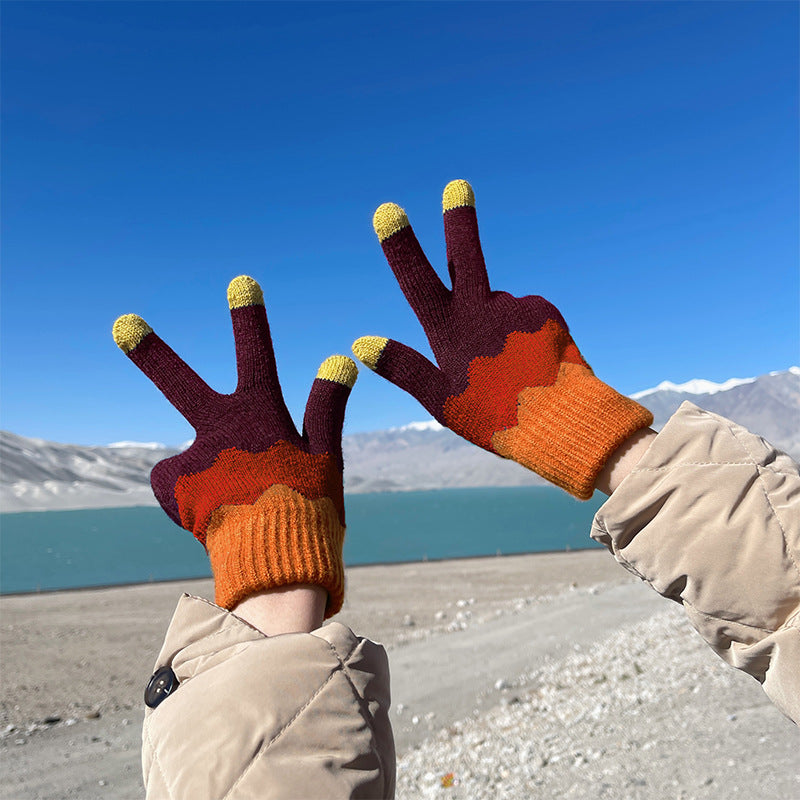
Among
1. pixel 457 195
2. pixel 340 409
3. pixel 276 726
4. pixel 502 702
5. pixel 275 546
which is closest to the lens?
pixel 276 726

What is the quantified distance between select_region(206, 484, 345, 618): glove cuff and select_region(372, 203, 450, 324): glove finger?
61cm

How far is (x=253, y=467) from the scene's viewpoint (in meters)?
1.66

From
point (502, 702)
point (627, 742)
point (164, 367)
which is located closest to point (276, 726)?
point (164, 367)

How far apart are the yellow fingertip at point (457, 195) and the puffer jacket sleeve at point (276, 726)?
131cm

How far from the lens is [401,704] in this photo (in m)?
6.98

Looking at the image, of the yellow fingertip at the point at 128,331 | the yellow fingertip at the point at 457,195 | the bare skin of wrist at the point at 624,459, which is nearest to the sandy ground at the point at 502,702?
the bare skin of wrist at the point at 624,459

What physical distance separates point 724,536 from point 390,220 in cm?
124

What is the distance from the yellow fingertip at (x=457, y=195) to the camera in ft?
6.48

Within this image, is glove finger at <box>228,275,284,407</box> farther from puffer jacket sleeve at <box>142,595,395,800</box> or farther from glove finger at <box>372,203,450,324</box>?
puffer jacket sleeve at <box>142,595,395,800</box>

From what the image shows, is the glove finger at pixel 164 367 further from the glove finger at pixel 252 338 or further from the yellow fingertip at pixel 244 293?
the yellow fingertip at pixel 244 293

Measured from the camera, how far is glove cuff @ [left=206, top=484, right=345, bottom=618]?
1.43 m

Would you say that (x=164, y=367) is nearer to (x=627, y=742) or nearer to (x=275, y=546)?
(x=275, y=546)

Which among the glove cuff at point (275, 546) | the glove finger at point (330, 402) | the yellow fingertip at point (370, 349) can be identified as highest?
the yellow fingertip at point (370, 349)

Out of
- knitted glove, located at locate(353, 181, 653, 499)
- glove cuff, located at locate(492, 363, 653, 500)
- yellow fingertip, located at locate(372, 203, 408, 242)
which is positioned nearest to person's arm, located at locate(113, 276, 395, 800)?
knitted glove, located at locate(353, 181, 653, 499)
